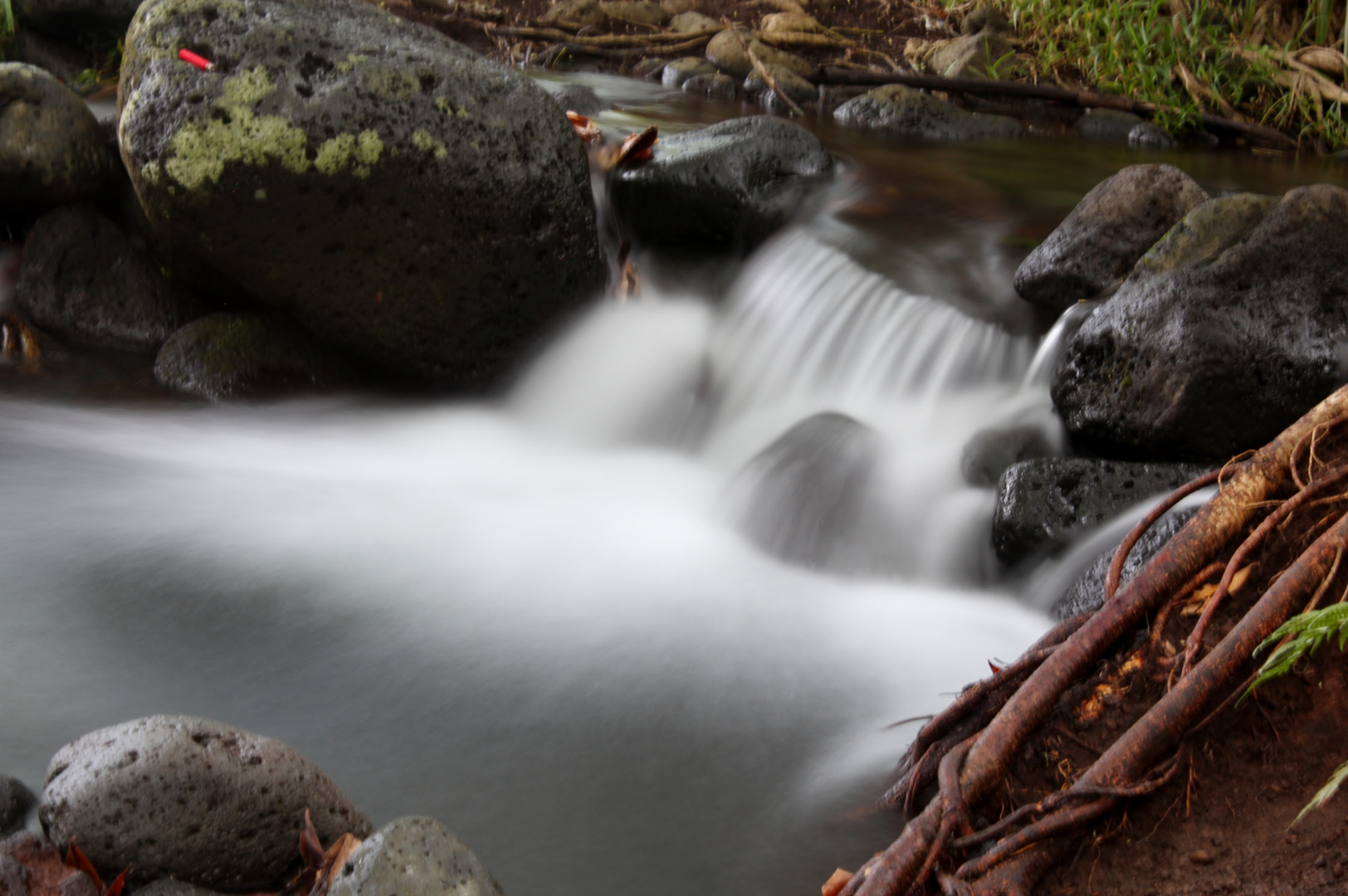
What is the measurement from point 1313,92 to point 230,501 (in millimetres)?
9039

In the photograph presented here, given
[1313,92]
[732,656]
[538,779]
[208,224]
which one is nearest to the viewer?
[538,779]

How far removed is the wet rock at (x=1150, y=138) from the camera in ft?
28.2

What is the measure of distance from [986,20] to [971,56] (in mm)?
1136

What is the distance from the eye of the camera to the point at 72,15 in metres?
6.86

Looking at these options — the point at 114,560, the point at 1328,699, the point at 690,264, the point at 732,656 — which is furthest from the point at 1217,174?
the point at 114,560

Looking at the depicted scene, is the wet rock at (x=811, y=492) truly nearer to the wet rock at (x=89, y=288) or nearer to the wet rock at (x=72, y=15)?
the wet rock at (x=89, y=288)

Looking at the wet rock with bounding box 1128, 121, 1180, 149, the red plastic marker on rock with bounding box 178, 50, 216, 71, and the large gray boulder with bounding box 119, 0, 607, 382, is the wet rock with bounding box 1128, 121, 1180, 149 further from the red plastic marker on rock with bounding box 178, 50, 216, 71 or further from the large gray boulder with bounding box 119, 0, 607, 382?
the red plastic marker on rock with bounding box 178, 50, 216, 71

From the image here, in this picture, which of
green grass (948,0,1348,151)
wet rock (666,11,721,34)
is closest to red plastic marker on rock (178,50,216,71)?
green grass (948,0,1348,151)

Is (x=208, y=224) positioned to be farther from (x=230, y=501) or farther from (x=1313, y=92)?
(x=1313, y=92)

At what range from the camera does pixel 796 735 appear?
2.92 metres

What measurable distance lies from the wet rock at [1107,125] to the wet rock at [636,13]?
512cm

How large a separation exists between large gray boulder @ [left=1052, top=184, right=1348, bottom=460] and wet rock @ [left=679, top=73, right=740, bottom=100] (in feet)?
23.5

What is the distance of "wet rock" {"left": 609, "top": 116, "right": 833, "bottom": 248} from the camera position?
5645 mm

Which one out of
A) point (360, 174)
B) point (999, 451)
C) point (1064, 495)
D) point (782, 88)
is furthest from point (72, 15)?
point (1064, 495)
